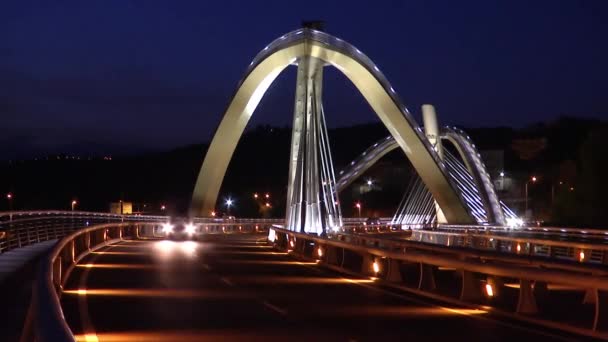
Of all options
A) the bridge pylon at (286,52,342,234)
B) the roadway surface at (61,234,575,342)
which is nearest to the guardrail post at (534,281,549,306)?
the roadway surface at (61,234,575,342)

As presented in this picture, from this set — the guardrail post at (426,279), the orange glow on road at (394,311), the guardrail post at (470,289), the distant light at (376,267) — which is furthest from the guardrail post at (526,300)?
the distant light at (376,267)

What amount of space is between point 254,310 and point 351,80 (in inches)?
2275

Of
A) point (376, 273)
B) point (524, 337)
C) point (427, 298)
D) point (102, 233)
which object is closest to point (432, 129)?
point (102, 233)

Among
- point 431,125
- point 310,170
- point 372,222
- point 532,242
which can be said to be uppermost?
point 431,125

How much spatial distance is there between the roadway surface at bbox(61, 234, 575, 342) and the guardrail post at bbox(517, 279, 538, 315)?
0.58 meters

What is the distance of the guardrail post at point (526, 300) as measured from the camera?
18.4m

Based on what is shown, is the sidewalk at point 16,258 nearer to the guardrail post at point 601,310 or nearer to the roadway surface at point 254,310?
the roadway surface at point 254,310

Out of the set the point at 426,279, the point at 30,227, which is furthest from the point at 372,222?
the point at 426,279

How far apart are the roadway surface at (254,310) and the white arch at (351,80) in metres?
37.9

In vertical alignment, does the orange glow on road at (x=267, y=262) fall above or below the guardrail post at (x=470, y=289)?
above

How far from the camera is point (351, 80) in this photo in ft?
249

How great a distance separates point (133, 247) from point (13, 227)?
857cm

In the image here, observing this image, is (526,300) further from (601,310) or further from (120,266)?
(120,266)

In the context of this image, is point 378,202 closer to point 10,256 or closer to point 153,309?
point 10,256
